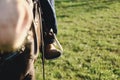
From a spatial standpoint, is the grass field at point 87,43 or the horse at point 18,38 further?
the grass field at point 87,43

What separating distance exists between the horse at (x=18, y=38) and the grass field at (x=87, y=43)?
3039mm

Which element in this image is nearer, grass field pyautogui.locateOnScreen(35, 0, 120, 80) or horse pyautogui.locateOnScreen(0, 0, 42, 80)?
horse pyautogui.locateOnScreen(0, 0, 42, 80)

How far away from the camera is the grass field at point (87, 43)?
6.50 m

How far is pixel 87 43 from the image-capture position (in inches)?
328

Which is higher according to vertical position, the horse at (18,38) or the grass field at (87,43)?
the horse at (18,38)

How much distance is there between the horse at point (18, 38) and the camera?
1.68 metres

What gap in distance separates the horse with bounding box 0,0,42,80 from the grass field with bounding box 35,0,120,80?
120 inches

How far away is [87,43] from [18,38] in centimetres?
663

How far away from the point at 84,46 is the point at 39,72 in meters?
2.00

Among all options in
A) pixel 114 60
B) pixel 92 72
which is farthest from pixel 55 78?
pixel 114 60

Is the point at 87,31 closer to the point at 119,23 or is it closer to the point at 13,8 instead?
the point at 119,23

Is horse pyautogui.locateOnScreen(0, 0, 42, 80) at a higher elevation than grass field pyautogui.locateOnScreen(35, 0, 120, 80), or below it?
higher

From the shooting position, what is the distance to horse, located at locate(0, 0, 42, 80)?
66.2 inches

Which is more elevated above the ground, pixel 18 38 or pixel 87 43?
pixel 18 38
